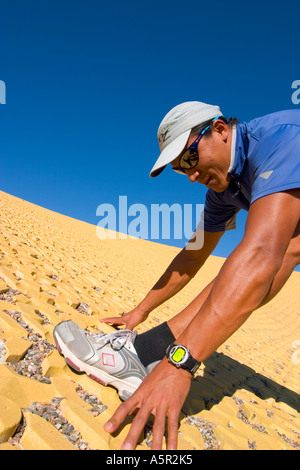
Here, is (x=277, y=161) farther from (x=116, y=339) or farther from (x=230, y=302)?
(x=116, y=339)

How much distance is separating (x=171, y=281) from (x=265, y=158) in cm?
132

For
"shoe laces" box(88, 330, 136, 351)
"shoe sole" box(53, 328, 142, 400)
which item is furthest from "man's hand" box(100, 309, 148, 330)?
"shoe sole" box(53, 328, 142, 400)

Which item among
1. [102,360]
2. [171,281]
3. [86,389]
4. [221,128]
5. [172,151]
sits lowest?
[86,389]

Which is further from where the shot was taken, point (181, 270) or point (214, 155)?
point (181, 270)

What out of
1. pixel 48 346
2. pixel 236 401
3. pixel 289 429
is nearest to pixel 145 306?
pixel 48 346

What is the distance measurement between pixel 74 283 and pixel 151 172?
2500 millimetres

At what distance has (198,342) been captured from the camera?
1371 mm

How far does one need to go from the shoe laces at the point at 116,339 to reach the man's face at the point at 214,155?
1.08 m

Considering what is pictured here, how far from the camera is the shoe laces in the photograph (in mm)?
1858

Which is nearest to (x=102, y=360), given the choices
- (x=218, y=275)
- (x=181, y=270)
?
(x=218, y=275)

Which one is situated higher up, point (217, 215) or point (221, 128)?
point (221, 128)

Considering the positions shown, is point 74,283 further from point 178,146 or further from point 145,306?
point 178,146

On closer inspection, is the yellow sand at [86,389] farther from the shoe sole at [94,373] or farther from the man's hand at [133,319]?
the man's hand at [133,319]

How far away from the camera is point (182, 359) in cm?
133
